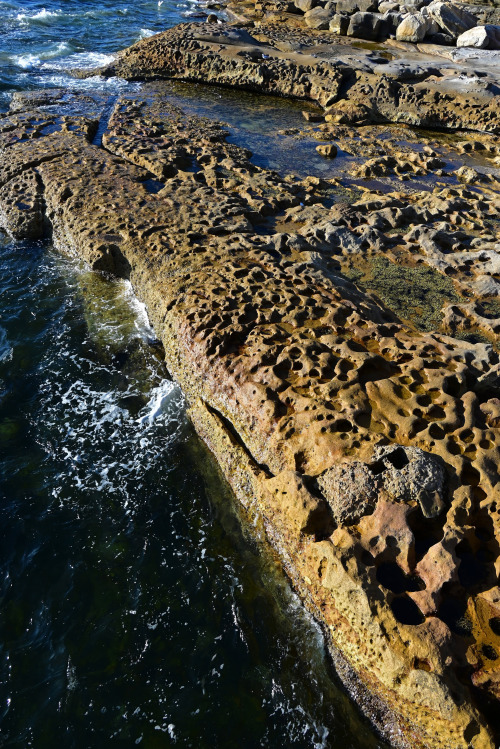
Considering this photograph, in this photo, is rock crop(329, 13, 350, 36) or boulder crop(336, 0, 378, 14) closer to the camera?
rock crop(329, 13, 350, 36)

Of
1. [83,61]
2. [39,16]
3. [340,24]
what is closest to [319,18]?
[340,24]

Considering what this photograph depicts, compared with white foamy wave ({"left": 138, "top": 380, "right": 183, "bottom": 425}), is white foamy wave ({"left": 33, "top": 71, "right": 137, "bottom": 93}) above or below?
above

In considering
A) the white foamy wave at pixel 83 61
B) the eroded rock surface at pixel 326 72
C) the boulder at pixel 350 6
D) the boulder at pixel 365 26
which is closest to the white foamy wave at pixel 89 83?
the eroded rock surface at pixel 326 72

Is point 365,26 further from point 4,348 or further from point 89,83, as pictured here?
point 4,348

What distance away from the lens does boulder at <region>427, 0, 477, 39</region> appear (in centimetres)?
1836

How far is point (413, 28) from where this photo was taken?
1773 cm

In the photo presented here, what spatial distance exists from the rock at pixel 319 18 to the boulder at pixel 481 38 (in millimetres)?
5094

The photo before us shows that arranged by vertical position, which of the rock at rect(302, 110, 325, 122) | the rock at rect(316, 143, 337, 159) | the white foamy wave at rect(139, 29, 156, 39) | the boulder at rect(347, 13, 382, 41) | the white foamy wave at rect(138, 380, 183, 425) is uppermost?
the boulder at rect(347, 13, 382, 41)

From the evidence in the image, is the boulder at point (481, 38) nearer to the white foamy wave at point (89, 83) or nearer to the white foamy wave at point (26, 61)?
the white foamy wave at point (89, 83)

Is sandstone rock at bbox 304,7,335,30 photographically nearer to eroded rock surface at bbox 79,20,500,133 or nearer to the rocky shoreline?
eroded rock surface at bbox 79,20,500,133

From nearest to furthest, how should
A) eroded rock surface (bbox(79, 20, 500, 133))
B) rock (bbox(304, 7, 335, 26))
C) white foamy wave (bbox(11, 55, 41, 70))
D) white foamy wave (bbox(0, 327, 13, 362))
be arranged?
white foamy wave (bbox(0, 327, 13, 362)) < eroded rock surface (bbox(79, 20, 500, 133)) < white foamy wave (bbox(11, 55, 41, 70)) < rock (bbox(304, 7, 335, 26))

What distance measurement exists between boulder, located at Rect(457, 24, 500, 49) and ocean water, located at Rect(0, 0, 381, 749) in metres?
16.8

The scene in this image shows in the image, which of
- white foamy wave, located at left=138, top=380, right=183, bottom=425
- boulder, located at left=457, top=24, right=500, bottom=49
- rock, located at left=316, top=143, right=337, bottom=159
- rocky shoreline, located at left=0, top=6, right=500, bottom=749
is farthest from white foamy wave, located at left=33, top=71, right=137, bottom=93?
white foamy wave, located at left=138, top=380, right=183, bottom=425

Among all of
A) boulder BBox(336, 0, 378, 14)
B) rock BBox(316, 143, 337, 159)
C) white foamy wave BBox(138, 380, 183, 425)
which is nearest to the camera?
white foamy wave BBox(138, 380, 183, 425)
